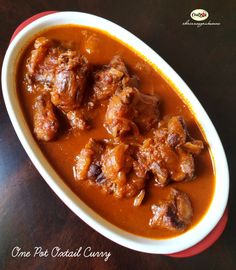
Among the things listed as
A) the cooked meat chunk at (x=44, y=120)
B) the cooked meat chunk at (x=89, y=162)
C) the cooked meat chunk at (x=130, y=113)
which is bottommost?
the cooked meat chunk at (x=89, y=162)

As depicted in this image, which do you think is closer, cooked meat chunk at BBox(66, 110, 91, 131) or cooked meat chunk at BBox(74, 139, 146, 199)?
cooked meat chunk at BBox(74, 139, 146, 199)

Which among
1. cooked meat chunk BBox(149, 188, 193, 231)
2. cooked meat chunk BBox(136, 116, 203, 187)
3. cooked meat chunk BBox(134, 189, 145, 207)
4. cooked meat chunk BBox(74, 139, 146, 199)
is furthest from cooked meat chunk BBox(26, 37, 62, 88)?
cooked meat chunk BBox(149, 188, 193, 231)

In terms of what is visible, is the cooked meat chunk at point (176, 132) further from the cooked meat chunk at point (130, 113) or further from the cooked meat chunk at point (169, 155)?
the cooked meat chunk at point (130, 113)

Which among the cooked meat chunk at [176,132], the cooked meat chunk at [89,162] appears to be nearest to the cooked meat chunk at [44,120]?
the cooked meat chunk at [89,162]

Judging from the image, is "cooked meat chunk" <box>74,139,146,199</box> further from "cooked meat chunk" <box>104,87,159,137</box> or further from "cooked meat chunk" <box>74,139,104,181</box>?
"cooked meat chunk" <box>104,87,159,137</box>

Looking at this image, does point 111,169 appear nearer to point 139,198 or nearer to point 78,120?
point 139,198

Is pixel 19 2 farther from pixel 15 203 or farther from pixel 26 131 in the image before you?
pixel 15 203
